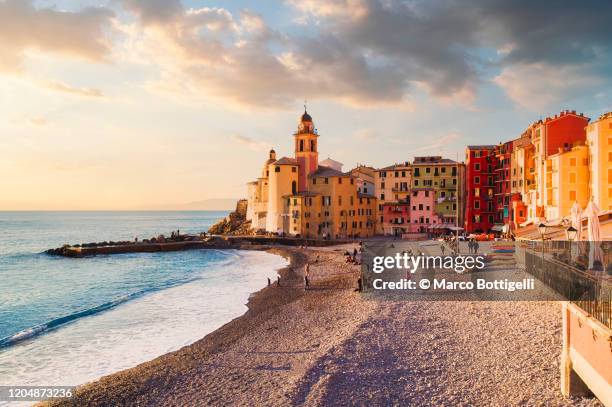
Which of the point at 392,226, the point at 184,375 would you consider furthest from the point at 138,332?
the point at 392,226

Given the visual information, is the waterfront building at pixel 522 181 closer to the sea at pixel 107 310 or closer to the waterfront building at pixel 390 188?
the waterfront building at pixel 390 188

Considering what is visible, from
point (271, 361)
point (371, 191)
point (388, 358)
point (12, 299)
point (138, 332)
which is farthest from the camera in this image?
point (371, 191)

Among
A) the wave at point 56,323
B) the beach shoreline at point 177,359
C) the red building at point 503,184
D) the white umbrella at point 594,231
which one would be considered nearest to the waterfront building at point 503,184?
the red building at point 503,184

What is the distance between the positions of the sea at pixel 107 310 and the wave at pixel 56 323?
0.20 feet

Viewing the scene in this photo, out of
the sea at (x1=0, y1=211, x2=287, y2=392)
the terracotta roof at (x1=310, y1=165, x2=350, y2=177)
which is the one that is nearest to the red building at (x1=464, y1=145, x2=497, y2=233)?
the terracotta roof at (x1=310, y1=165, x2=350, y2=177)

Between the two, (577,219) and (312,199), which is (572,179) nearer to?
(577,219)

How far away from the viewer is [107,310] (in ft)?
121

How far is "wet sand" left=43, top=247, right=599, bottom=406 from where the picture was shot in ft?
52.6

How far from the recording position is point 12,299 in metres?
43.1

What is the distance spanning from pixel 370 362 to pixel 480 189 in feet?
215

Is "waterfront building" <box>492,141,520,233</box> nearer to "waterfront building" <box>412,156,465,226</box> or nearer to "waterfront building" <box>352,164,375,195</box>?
"waterfront building" <box>412,156,465,226</box>

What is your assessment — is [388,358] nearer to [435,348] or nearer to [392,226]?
[435,348]

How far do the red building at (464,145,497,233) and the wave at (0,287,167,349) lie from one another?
56.9 meters

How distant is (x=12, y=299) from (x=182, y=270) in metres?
20.7
